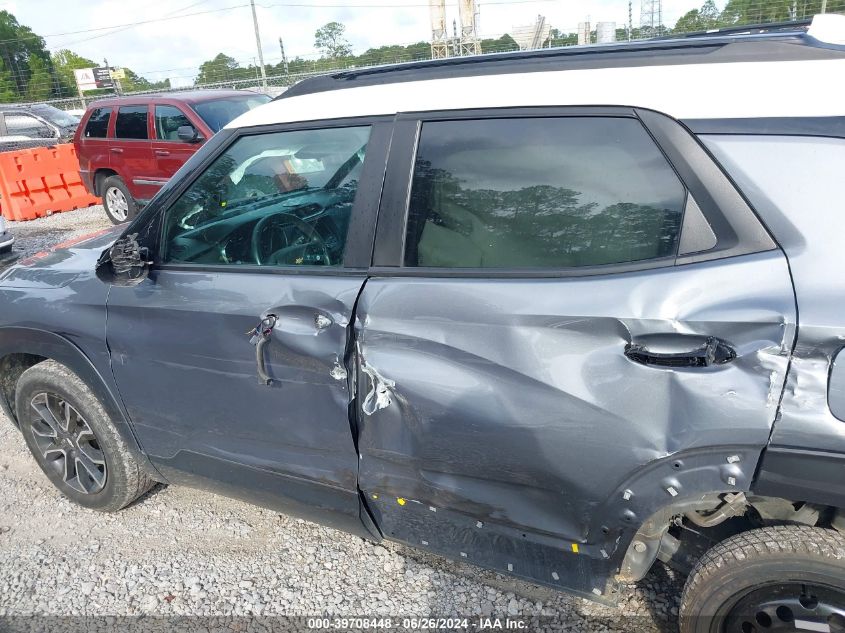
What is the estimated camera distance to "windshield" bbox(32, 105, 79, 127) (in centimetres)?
1467

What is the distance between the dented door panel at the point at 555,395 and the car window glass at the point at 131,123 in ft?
26.4

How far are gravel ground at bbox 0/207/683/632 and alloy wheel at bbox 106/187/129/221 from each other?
7.18 metres

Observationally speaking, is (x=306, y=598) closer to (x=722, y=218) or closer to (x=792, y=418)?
(x=792, y=418)

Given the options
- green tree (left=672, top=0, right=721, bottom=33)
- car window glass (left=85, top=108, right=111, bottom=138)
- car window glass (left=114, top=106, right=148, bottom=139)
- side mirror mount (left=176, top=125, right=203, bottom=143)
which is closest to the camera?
side mirror mount (left=176, top=125, right=203, bottom=143)

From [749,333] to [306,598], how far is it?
6.31ft

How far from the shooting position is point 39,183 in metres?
10.4

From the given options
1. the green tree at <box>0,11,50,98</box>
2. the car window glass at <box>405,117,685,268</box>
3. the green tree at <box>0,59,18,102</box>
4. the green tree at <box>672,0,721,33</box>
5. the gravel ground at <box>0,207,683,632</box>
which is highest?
the green tree at <box>0,11,50,98</box>

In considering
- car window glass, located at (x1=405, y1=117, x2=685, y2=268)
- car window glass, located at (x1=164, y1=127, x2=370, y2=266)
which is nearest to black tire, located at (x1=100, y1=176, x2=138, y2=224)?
car window glass, located at (x1=164, y1=127, x2=370, y2=266)

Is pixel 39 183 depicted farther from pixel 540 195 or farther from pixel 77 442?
pixel 540 195

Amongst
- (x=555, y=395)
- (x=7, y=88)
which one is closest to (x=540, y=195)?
(x=555, y=395)

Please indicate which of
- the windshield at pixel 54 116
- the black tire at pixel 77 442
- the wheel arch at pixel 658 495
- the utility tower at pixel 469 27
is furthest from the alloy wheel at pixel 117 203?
the utility tower at pixel 469 27

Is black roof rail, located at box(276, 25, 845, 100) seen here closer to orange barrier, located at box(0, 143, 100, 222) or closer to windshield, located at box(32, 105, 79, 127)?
orange barrier, located at box(0, 143, 100, 222)

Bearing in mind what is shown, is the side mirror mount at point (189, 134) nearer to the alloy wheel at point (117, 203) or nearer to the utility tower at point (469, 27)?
the alloy wheel at point (117, 203)

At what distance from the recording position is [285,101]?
7.45 ft
